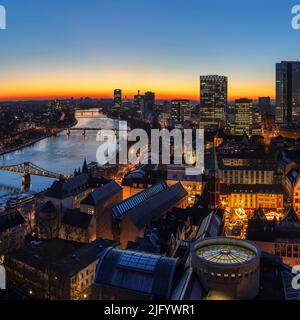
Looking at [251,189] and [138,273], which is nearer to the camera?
[138,273]

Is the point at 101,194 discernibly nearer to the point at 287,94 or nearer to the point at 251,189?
the point at 251,189

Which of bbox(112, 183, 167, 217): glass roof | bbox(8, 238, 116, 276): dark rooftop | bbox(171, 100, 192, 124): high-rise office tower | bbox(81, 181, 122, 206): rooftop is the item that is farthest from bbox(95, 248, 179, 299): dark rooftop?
bbox(171, 100, 192, 124): high-rise office tower

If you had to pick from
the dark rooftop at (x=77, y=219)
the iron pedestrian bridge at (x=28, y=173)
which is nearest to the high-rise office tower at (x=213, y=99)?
the iron pedestrian bridge at (x=28, y=173)

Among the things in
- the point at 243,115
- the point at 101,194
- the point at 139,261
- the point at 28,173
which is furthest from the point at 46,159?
the point at 243,115

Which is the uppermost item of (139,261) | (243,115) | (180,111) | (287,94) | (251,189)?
(287,94)

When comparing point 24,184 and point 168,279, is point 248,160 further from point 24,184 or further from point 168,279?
point 168,279
